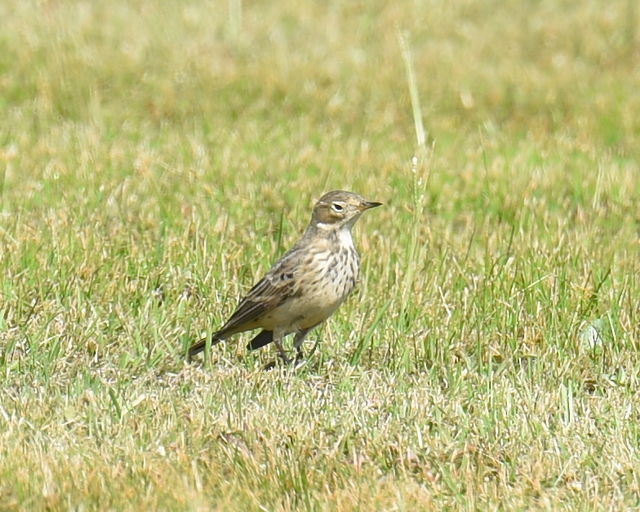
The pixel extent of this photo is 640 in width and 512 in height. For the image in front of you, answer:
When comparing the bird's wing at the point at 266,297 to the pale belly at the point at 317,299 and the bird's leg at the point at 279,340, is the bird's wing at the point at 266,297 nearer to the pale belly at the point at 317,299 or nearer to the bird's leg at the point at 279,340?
the pale belly at the point at 317,299

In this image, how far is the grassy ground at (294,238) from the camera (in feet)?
15.6

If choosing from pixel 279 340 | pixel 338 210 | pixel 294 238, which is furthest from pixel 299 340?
pixel 294 238

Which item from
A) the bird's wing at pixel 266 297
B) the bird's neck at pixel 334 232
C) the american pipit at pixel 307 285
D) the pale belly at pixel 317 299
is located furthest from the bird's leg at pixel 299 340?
the bird's neck at pixel 334 232

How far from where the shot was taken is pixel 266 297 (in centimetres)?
615

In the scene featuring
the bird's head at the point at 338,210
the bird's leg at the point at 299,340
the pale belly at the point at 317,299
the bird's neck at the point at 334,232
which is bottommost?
the bird's leg at the point at 299,340

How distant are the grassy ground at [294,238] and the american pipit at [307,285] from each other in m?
0.19

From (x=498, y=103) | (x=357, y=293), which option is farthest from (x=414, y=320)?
(x=498, y=103)

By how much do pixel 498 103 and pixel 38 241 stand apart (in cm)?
534

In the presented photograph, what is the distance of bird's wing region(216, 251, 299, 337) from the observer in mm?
6129

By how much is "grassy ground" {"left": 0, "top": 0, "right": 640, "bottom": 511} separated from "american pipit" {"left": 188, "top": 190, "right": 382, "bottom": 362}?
187 millimetres

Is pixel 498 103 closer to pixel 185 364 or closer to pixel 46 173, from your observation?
pixel 46 173

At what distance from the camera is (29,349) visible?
602 centimetres

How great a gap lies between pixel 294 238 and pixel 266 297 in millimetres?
1711

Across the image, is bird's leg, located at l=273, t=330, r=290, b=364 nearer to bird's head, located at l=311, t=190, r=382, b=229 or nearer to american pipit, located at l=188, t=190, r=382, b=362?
american pipit, located at l=188, t=190, r=382, b=362
